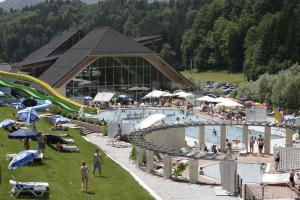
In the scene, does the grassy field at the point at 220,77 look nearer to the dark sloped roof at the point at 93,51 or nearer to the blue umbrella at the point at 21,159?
the dark sloped roof at the point at 93,51

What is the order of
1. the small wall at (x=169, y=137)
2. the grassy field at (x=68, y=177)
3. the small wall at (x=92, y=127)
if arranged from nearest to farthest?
1. the grassy field at (x=68, y=177)
2. the small wall at (x=169, y=137)
3. the small wall at (x=92, y=127)

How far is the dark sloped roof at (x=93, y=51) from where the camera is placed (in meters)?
55.1

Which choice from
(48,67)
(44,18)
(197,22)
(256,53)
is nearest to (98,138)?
(48,67)

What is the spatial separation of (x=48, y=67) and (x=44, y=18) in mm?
113510

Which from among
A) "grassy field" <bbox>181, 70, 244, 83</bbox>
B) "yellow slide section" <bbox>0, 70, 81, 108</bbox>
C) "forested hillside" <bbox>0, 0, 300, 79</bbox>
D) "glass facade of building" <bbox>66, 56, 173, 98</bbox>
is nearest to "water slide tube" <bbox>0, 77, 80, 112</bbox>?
"yellow slide section" <bbox>0, 70, 81, 108</bbox>

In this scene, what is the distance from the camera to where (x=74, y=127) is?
36.4 meters

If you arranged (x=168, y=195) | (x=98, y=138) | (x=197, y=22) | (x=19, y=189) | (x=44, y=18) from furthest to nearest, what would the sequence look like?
(x=44, y=18) → (x=197, y=22) → (x=98, y=138) → (x=168, y=195) → (x=19, y=189)

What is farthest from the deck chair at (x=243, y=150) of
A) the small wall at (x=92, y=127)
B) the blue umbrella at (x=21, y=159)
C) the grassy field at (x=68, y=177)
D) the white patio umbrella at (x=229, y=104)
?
the blue umbrella at (x=21, y=159)

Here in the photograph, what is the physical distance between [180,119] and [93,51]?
578 inches

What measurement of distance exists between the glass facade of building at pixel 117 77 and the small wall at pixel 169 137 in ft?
79.4

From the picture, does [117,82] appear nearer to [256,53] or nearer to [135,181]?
[256,53]

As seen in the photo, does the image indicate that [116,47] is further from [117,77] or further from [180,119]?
[180,119]

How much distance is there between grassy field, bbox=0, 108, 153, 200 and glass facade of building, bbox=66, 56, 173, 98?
29.2 metres

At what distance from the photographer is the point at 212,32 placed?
102812 millimetres
